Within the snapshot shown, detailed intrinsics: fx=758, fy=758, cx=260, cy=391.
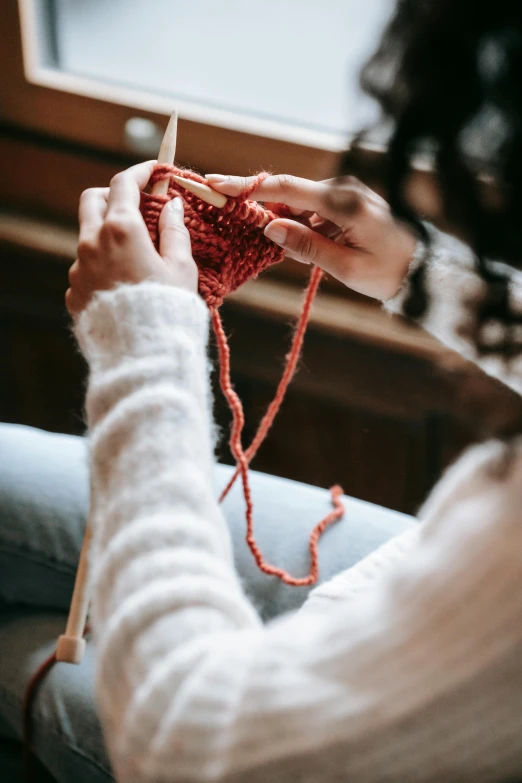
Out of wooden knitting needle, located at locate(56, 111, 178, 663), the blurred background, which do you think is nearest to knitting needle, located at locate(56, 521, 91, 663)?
wooden knitting needle, located at locate(56, 111, 178, 663)

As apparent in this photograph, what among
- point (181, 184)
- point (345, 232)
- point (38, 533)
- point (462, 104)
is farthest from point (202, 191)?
point (38, 533)

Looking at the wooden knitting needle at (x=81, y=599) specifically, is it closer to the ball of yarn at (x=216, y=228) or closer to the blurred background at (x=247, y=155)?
the ball of yarn at (x=216, y=228)

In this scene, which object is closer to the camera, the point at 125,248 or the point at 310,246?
the point at 125,248

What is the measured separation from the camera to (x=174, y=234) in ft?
1.88

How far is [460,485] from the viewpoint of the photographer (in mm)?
403

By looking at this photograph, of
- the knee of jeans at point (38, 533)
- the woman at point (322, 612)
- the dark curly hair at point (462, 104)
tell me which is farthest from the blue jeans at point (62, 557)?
the dark curly hair at point (462, 104)

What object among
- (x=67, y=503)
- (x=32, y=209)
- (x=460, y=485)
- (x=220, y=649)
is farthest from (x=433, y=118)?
(x=32, y=209)

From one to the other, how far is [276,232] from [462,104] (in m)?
0.25

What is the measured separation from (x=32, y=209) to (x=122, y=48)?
29 centimetres

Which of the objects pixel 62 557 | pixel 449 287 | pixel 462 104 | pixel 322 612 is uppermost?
pixel 462 104

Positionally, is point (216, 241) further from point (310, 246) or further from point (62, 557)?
point (62, 557)

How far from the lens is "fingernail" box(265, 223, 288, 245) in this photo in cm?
64

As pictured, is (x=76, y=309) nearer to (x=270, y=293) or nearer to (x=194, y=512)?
(x=194, y=512)

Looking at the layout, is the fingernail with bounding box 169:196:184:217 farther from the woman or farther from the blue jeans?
the blue jeans
